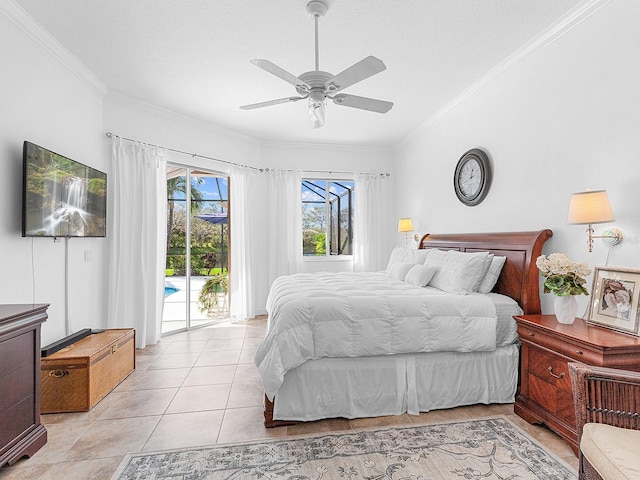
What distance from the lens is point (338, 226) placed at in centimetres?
614

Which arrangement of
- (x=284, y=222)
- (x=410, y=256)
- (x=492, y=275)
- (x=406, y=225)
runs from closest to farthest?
(x=492, y=275) → (x=410, y=256) → (x=406, y=225) → (x=284, y=222)

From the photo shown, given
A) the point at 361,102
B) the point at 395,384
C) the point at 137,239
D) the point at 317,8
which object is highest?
the point at 317,8

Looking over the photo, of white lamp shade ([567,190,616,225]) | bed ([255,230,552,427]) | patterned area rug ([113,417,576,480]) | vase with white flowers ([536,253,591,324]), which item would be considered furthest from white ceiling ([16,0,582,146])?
patterned area rug ([113,417,576,480])

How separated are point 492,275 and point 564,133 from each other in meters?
1.23

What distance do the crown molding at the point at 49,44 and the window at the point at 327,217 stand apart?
328 cm

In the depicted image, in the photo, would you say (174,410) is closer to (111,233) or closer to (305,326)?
(305,326)

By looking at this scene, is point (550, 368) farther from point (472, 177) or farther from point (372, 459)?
point (472, 177)

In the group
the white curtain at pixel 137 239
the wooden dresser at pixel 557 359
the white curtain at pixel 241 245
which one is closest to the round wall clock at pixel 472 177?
the wooden dresser at pixel 557 359

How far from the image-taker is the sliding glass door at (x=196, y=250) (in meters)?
4.58

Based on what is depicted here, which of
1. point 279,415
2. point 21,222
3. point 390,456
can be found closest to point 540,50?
point 390,456

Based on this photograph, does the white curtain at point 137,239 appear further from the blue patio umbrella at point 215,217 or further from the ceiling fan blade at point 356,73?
the ceiling fan blade at point 356,73

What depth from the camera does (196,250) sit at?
4777mm

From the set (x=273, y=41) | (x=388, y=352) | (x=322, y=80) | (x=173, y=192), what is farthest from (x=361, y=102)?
(x=173, y=192)

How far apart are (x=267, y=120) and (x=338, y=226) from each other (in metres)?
2.27
